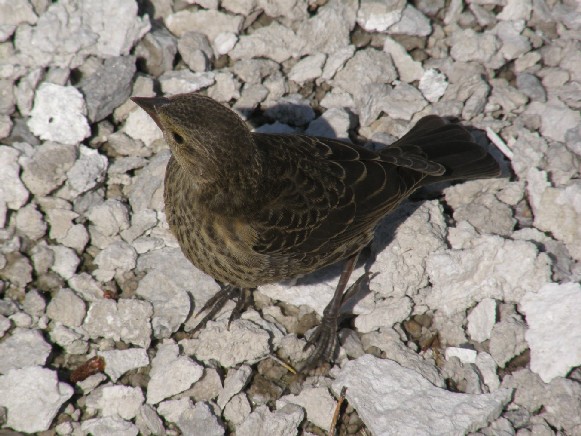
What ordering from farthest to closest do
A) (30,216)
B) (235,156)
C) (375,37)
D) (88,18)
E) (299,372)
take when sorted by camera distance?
1. (375,37)
2. (88,18)
3. (30,216)
4. (299,372)
5. (235,156)

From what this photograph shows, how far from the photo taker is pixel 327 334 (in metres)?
4.63

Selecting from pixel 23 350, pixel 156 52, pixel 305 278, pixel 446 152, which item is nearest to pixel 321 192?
pixel 305 278

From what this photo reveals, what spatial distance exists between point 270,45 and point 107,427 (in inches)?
117

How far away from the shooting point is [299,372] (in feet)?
14.9

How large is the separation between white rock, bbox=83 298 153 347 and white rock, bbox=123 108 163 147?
1.29 m

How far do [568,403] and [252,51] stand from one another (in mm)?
3262

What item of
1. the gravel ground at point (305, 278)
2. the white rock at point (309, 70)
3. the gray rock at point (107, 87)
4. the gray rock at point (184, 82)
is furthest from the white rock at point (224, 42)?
the gray rock at point (107, 87)

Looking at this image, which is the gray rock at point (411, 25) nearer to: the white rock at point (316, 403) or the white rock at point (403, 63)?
the white rock at point (403, 63)

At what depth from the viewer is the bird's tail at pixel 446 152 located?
493 cm

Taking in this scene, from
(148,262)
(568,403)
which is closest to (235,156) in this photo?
(148,262)

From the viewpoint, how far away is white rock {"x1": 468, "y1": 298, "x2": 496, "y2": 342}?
459 centimetres

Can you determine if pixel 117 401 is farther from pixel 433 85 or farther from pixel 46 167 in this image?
pixel 433 85

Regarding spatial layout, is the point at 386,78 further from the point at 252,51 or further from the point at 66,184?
the point at 66,184

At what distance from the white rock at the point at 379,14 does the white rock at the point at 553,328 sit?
7.73ft
